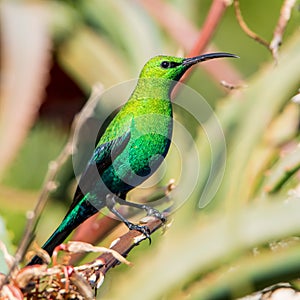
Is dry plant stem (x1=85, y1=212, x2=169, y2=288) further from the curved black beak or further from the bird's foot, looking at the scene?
the curved black beak

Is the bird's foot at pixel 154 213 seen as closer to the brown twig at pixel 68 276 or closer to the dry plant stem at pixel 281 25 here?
the brown twig at pixel 68 276

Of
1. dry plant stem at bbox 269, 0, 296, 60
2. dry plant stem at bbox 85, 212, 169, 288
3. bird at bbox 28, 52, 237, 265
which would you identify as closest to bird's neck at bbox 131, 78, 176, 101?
bird at bbox 28, 52, 237, 265

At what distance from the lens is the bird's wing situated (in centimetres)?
83

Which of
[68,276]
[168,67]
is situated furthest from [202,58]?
[68,276]

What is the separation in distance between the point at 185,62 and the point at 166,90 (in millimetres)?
61

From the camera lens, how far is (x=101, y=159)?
2.77ft

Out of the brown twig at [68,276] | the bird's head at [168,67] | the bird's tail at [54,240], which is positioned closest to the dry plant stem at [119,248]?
the brown twig at [68,276]

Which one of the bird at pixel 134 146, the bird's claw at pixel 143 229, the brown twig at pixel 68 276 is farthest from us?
the bird at pixel 134 146

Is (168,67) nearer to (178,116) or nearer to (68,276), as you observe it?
(178,116)

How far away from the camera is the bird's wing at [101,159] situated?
0.83 m

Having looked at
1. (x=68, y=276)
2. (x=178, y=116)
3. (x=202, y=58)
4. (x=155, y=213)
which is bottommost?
(x=68, y=276)

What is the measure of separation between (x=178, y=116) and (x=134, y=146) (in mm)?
238

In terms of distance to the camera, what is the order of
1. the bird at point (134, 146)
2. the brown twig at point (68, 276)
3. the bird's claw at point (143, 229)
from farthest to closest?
the bird at point (134, 146) → the bird's claw at point (143, 229) → the brown twig at point (68, 276)

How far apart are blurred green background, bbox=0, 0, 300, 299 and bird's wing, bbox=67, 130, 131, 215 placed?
9 cm
